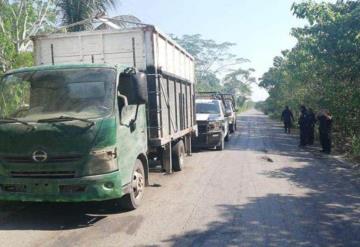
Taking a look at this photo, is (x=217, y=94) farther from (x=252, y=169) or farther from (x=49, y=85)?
(x=49, y=85)

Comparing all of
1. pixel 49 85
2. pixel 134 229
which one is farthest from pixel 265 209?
pixel 49 85

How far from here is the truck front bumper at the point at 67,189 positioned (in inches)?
230

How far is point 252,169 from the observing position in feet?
35.6

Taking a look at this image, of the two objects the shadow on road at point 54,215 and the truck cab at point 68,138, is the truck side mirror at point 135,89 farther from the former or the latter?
the shadow on road at point 54,215

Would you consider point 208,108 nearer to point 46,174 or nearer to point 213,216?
point 213,216

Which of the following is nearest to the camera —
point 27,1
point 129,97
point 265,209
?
point 129,97

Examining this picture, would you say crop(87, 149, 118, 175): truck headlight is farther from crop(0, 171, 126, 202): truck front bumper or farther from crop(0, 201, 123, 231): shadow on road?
crop(0, 201, 123, 231): shadow on road

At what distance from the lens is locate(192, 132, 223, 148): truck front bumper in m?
14.9

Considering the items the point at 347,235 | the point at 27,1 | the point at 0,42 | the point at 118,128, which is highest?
the point at 27,1

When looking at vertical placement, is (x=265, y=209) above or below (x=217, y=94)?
below

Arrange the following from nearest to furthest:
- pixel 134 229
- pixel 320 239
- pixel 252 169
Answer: pixel 320 239 < pixel 134 229 < pixel 252 169

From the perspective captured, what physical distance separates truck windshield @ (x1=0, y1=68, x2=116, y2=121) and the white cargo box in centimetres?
158

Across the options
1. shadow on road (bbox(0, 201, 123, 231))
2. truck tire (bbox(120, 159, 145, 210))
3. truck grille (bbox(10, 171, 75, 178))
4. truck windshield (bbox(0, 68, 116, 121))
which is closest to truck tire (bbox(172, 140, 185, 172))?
truck tire (bbox(120, 159, 145, 210))

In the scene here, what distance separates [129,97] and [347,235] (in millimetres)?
3628
